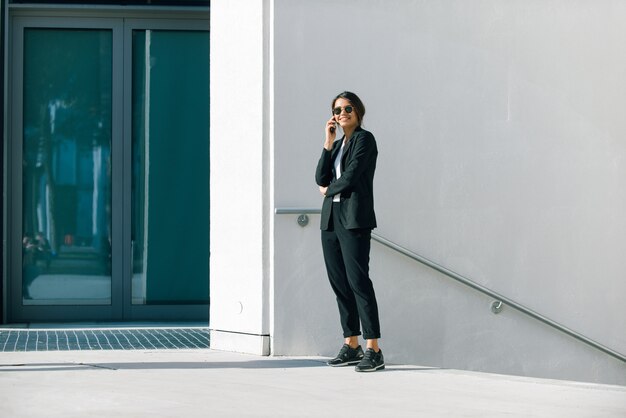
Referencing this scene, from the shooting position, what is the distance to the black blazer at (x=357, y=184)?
332 inches

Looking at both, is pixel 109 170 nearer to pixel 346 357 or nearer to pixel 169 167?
pixel 169 167

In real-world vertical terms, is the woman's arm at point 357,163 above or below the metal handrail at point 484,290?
above

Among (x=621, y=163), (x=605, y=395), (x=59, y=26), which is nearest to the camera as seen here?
(x=605, y=395)

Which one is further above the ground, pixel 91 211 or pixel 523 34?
pixel 523 34

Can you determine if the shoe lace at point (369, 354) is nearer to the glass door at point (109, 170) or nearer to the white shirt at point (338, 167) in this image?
the white shirt at point (338, 167)

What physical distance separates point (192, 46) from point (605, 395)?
699cm

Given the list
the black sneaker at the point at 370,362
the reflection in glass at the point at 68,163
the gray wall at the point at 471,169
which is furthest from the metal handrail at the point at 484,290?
the reflection in glass at the point at 68,163

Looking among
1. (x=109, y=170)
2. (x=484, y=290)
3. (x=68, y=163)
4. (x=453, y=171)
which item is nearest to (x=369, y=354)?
(x=484, y=290)

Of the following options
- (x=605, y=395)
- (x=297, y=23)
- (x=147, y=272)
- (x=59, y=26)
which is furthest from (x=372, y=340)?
(x=59, y=26)

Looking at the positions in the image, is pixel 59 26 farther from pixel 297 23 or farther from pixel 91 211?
pixel 297 23

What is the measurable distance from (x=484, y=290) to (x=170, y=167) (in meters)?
4.38

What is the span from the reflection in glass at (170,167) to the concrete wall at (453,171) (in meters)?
2.71

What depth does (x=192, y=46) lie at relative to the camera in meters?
12.9

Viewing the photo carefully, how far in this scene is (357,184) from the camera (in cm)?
845
